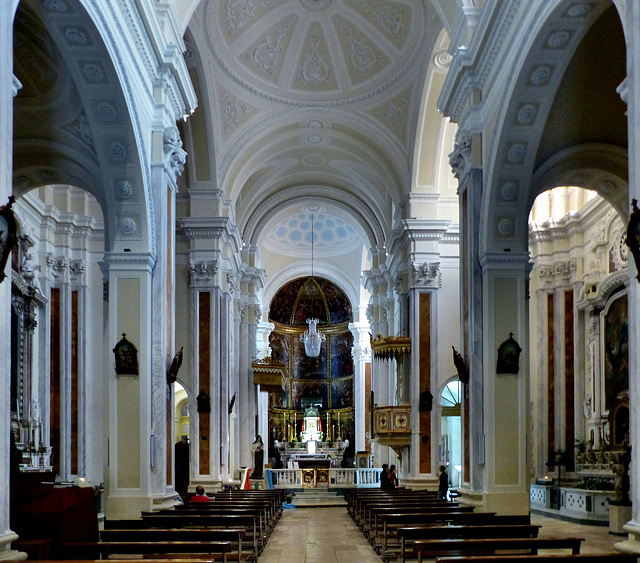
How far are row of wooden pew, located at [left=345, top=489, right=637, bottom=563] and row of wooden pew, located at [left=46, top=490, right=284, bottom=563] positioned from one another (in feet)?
5.20

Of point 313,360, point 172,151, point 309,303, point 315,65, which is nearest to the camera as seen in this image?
point 172,151

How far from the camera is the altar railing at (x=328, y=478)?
24047 mm

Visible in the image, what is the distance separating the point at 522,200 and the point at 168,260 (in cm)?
486

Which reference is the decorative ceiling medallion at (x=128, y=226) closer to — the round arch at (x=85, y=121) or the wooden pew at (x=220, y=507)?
the round arch at (x=85, y=121)

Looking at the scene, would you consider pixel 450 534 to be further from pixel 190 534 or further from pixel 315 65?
pixel 315 65

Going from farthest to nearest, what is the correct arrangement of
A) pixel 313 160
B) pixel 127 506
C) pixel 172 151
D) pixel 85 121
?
1. pixel 313 160
2. pixel 172 151
3. pixel 85 121
4. pixel 127 506

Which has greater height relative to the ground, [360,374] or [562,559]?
[360,374]

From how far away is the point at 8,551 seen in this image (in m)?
5.61

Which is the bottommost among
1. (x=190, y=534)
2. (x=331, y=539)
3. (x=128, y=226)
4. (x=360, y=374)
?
(x=331, y=539)

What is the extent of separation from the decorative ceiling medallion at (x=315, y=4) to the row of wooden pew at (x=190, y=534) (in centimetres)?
957

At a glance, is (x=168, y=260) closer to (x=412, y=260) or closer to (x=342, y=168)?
(x=412, y=260)

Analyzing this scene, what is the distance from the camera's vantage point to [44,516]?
732cm

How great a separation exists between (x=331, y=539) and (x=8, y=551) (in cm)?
804

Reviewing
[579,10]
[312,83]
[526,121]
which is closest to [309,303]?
[312,83]
